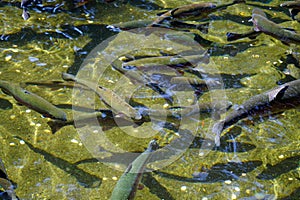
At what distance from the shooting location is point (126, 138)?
4.03m

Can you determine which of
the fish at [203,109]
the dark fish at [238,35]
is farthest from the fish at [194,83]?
the dark fish at [238,35]

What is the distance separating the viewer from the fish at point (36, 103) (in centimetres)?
Answer: 357

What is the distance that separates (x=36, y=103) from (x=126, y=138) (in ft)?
3.28

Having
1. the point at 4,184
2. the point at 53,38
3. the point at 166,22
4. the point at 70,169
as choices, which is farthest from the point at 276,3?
the point at 4,184

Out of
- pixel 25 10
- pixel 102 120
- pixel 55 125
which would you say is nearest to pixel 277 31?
pixel 102 120

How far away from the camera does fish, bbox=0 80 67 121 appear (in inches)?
140

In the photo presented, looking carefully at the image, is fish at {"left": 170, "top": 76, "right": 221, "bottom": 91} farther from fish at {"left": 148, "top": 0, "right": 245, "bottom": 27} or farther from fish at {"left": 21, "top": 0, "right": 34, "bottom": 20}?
fish at {"left": 21, "top": 0, "right": 34, "bottom": 20}

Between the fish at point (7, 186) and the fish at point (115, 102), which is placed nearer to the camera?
the fish at point (7, 186)

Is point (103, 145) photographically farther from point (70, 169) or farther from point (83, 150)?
point (70, 169)

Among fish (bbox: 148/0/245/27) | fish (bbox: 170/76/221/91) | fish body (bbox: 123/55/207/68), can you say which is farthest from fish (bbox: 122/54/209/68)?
fish (bbox: 148/0/245/27)

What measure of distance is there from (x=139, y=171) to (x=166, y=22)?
2.85m

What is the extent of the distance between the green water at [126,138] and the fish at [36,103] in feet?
1.44

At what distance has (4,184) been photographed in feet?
9.68

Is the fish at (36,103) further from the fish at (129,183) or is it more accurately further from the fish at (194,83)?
the fish at (194,83)
